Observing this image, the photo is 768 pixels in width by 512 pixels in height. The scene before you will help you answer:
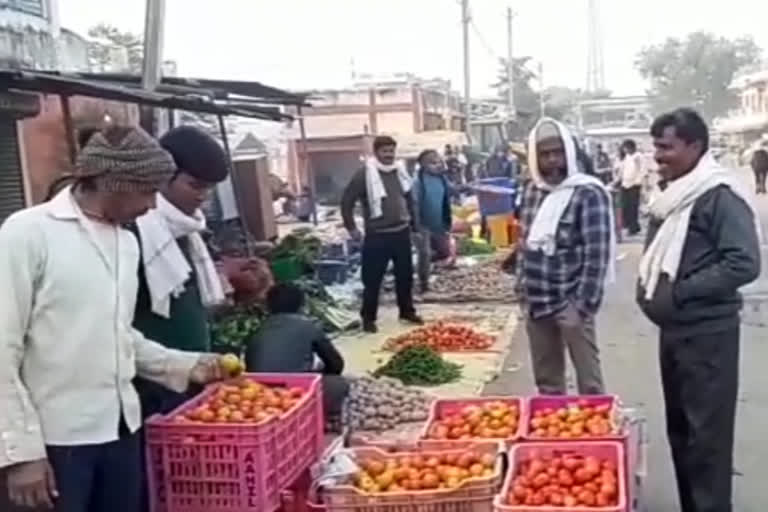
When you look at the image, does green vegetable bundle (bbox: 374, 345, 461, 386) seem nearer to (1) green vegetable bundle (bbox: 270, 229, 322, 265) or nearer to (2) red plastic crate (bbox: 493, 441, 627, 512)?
(1) green vegetable bundle (bbox: 270, 229, 322, 265)

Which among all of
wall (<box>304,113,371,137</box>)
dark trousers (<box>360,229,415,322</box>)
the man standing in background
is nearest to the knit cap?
dark trousers (<box>360,229,415,322</box>)

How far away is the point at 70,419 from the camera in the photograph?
3.72 m

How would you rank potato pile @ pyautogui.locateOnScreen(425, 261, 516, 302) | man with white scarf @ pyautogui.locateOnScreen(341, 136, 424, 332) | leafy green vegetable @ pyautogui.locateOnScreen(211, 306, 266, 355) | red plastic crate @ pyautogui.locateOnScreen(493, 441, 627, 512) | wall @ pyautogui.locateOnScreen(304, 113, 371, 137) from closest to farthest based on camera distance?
red plastic crate @ pyautogui.locateOnScreen(493, 441, 627, 512), leafy green vegetable @ pyautogui.locateOnScreen(211, 306, 266, 355), man with white scarf @ pyautogui.locateOnScreen(341, 136, 424, 332), potato pile @ pyautogui.locateOnScreen(425, 261, 516, 302), wall @ pyautogui.locateOnScreen(304, 113, 371, 137)

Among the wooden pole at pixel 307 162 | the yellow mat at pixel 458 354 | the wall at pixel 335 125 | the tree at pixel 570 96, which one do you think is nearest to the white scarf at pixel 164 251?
the yellow mat at pixel 458 354

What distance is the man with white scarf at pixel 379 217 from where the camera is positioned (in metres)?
12.2

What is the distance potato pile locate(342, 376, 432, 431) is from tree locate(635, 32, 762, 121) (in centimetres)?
8087

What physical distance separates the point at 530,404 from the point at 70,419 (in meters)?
2.39

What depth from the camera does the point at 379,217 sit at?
1230 cm

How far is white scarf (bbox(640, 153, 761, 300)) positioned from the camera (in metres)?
5.18

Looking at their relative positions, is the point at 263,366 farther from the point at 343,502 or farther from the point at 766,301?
the point at 766,301

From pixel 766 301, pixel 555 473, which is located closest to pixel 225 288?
pixel 555 473

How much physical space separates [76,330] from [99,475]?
1.66 ft

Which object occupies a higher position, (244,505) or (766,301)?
(244,505)

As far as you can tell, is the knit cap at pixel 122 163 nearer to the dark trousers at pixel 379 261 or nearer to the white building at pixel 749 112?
the dark trousers at pixel 379 261
